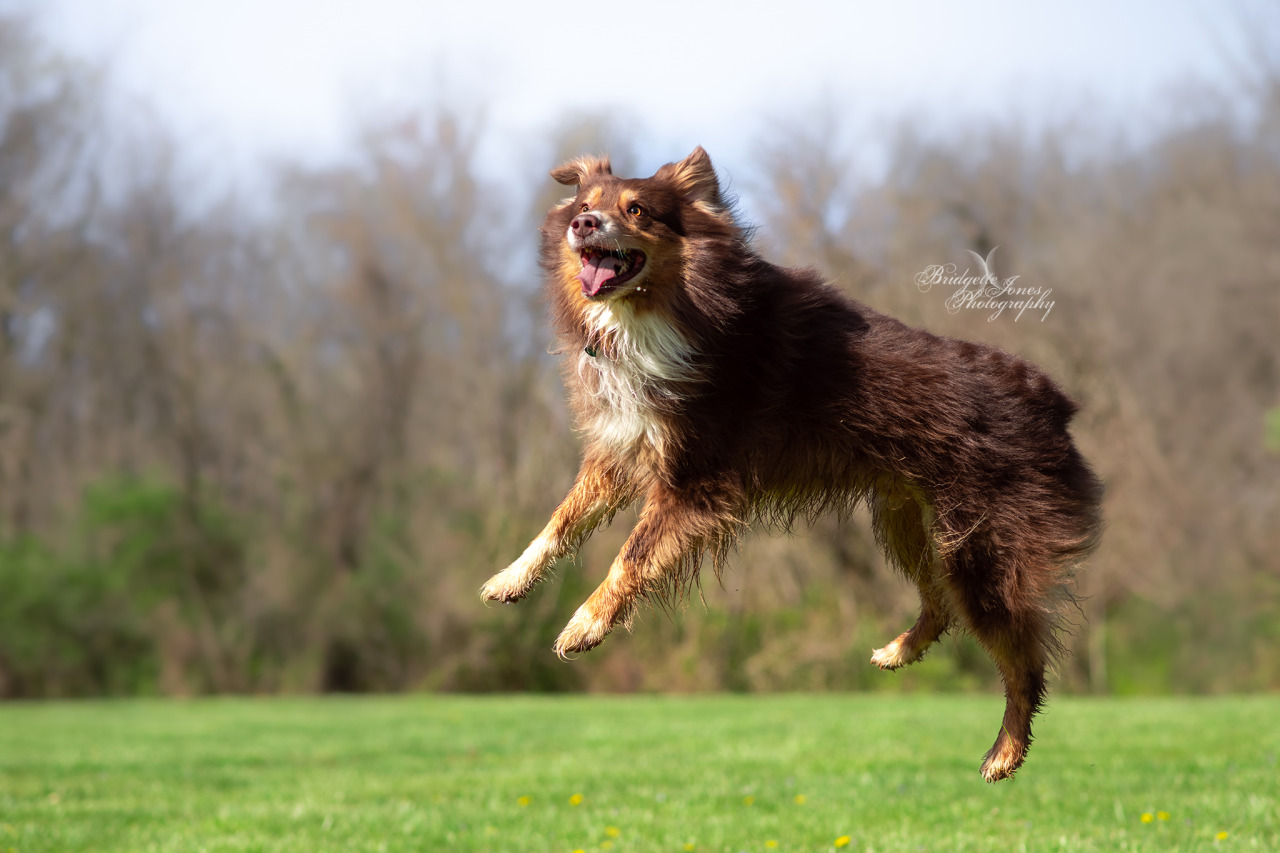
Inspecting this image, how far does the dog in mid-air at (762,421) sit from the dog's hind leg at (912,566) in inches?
5.0

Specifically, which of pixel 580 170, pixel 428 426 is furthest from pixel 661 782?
pixel 428 426

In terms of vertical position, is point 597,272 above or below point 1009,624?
above

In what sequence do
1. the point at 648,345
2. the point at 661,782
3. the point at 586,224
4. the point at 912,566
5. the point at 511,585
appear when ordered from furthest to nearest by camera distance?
the point at 661,782
the point at 912,566
the point at 511,585
the point at 648,345
the point at 586,224

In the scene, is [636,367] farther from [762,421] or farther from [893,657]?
[893,657]

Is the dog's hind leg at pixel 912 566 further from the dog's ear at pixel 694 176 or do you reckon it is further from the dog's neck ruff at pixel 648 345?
the dog's ear at pixel 694 176

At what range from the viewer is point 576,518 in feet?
13.7

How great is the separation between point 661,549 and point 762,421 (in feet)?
1.81

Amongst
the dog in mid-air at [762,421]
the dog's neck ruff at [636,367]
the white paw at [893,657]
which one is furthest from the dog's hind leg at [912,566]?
the dog's neck ruff at [636,367]

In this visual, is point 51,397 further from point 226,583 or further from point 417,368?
point 417,368

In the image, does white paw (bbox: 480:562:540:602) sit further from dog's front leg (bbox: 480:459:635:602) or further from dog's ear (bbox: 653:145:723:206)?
dog's ear (bbox: 653:145:723:206)

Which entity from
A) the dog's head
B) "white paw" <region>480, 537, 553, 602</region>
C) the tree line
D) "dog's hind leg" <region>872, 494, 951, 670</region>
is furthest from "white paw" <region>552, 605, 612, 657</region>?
the tree line

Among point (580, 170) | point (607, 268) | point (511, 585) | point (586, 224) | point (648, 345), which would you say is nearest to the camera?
point (586, 224)

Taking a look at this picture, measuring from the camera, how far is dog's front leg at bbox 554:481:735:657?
12.5 ft

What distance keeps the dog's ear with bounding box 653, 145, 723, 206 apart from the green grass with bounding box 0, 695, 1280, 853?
3.73 m
